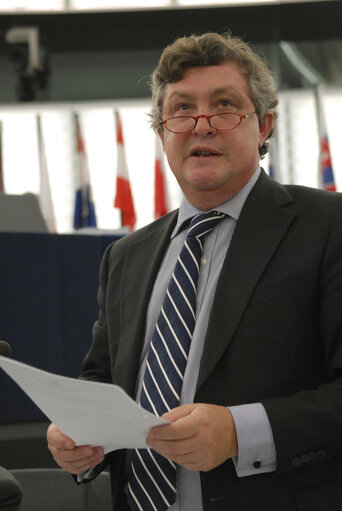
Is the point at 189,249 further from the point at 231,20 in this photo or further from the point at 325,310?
the point at 231,20

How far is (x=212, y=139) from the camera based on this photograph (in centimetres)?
185

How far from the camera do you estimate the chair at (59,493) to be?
7.02ft

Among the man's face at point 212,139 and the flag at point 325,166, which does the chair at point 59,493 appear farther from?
the flag at point 325,166

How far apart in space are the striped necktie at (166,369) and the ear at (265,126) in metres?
0.31

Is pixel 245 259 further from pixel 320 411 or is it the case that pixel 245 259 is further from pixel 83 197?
pixel 83 197

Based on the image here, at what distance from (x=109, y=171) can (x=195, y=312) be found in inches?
345

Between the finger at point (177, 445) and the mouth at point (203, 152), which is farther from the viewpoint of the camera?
the mouth at point (203, 152)

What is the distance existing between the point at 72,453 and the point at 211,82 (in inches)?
36.2

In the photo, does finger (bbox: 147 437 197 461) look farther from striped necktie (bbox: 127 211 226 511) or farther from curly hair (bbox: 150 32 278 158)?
curly hair (bbox: 150 32 278 158)

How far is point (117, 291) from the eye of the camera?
1977mm

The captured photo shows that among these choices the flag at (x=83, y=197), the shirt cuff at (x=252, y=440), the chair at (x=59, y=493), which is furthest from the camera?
the flag at (x=83, y=197)

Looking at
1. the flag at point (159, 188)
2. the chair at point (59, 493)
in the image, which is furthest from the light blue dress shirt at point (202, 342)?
the flag at point (159, 188)

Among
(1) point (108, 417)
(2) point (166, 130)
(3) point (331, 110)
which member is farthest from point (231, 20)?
(1) point (108, 417)

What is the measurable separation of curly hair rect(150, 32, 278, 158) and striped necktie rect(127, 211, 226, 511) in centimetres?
36
